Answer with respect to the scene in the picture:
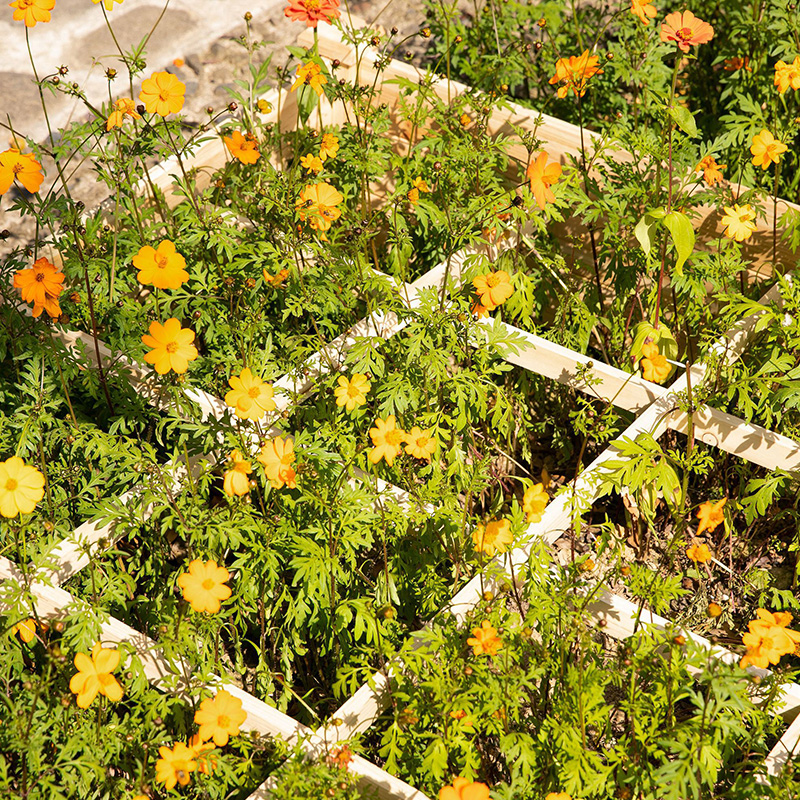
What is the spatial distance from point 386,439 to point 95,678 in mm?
810

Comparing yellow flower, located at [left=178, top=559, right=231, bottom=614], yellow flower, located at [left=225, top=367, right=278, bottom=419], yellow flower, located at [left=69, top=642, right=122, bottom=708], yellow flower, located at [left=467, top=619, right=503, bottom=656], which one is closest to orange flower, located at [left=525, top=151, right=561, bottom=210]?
yellow flower, located at [left=225, top=367, right=278, bottom=419]

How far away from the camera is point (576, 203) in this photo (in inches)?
138

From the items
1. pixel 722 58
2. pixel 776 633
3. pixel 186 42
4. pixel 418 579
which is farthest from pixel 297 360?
pixel 186 42

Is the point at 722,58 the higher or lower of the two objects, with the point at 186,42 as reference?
higher

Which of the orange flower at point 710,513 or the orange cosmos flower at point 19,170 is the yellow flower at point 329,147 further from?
the orange flower at point 710,513

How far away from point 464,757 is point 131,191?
1.85 meters

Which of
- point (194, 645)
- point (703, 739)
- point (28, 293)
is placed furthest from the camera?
point (28, 293)

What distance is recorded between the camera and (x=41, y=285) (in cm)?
244

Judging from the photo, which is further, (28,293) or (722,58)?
(722,58)

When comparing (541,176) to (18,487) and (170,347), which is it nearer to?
(170,347)

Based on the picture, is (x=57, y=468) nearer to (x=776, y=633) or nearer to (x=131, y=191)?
(x=131, y=191)

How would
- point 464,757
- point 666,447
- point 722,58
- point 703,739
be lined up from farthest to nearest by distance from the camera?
point 722,58
point 666,447
point 464,757
point 703,739

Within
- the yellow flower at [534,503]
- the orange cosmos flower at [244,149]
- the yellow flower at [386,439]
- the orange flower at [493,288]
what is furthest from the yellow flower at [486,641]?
the orange cosmos flower at [244,149]

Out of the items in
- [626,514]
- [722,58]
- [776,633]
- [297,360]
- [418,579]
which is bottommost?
[626,514]
